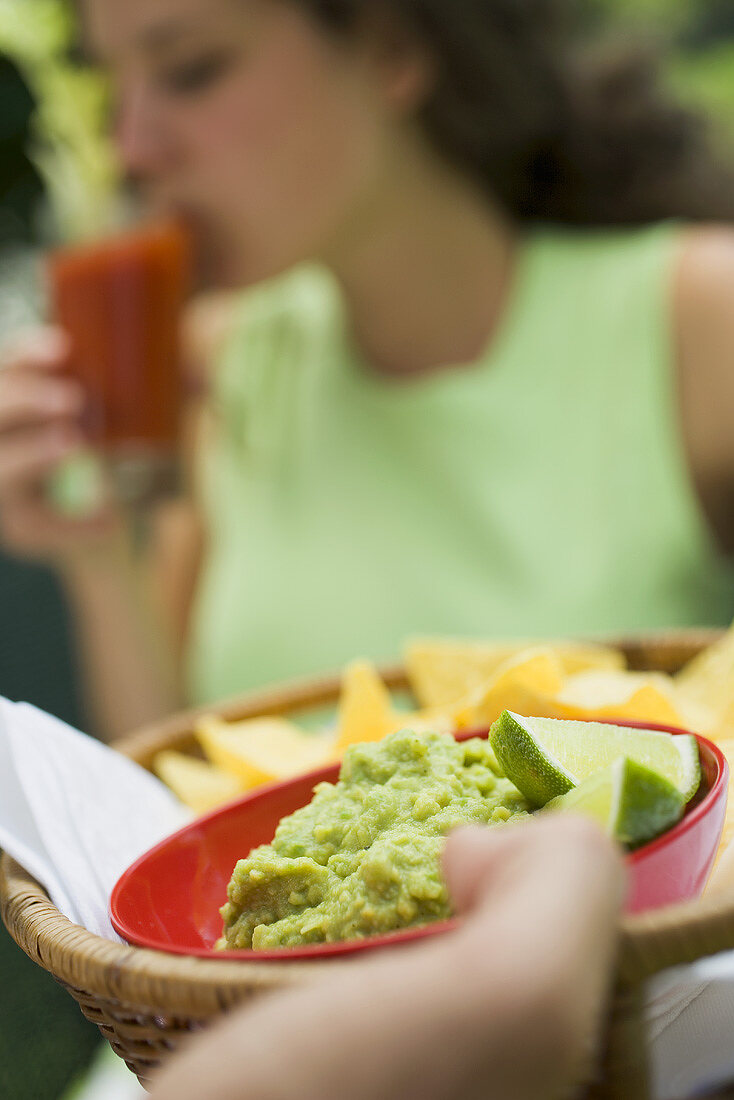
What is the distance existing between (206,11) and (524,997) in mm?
1756

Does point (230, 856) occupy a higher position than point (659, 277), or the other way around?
point (659, 277)

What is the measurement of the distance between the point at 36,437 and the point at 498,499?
84 cm

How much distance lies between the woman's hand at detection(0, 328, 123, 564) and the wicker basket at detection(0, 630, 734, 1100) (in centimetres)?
123

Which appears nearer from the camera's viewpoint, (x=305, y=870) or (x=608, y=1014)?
(x=608, y=1014)

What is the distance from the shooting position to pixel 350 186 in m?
1.91

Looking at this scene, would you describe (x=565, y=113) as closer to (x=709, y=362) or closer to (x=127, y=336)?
(x=709, y=362)

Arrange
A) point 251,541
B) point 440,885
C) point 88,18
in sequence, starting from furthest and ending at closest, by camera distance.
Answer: point 251,541 → point 88,18 → point 440,885

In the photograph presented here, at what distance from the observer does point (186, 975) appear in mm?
484

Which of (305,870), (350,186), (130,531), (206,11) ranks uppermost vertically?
(206,11)

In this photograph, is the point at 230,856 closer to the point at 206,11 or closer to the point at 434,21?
the point at 206,11

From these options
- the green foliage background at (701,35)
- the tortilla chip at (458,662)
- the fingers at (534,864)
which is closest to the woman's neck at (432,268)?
the green foliage background at (701,35)

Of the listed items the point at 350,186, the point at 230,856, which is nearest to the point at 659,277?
the point at 350,186

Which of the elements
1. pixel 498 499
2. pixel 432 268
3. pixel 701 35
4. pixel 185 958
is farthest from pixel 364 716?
pixel 701 35

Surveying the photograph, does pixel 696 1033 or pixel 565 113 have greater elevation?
pixel 565 113
